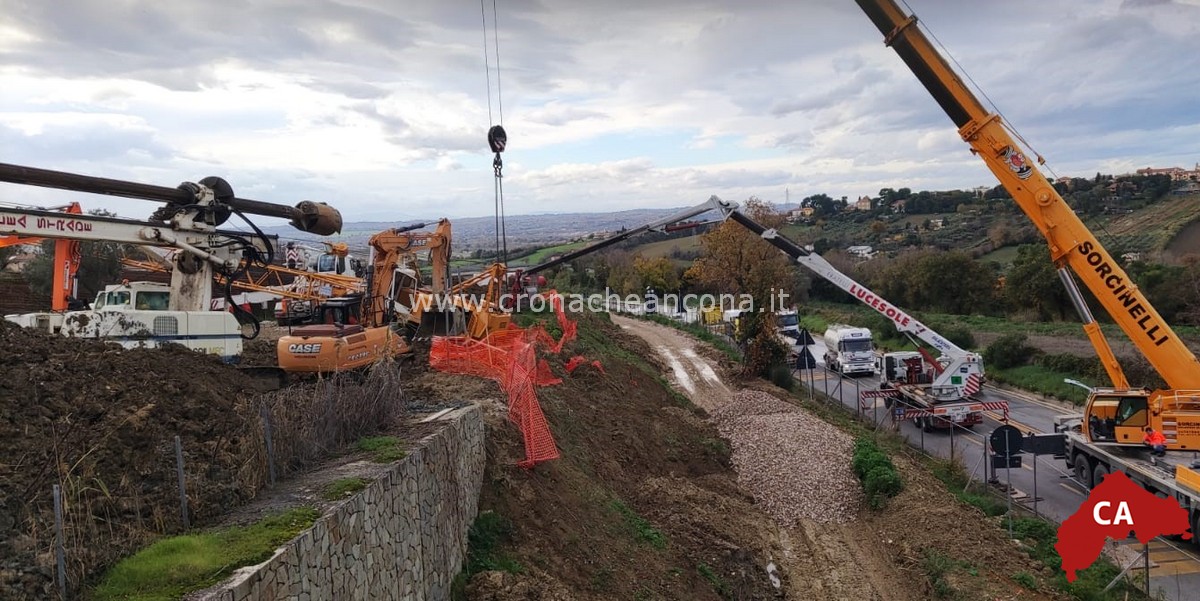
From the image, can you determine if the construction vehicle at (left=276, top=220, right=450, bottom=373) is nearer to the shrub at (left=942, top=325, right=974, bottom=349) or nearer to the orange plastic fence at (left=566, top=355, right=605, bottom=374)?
the orange plastic fence at (left=566, top=355, right=605, bottom=374)

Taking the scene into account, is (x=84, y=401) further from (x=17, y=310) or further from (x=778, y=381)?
(x=778, y=381)

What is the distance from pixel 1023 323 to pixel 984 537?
3605 cm

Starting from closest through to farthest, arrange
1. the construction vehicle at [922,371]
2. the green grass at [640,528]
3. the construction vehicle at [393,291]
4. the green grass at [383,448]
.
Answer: the green grass at [383,448], the green grass at [640,528], the construction vehicle at [393,291], the construction vehicle at [922,371]

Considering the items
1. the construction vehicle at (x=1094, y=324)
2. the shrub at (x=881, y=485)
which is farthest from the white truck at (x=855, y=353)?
the shrub at (x=881, y=485)

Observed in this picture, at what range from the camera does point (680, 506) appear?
14219 millimetres

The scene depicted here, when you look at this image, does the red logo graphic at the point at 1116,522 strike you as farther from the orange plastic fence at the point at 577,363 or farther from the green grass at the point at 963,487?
the orange plastic fence at the point at 577,363

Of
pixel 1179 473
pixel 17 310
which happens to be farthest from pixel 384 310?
pixel 1179 473

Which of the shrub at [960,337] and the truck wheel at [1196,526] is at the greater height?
the shrub at [960,337]

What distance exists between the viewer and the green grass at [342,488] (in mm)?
6734

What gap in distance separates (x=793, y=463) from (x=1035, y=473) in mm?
5169

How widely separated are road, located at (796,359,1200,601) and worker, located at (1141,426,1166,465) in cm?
173

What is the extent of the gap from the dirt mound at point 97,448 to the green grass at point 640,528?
A: 6.42m

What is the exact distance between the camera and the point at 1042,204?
15578 millimetres

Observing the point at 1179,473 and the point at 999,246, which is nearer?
the point at 1179,473
